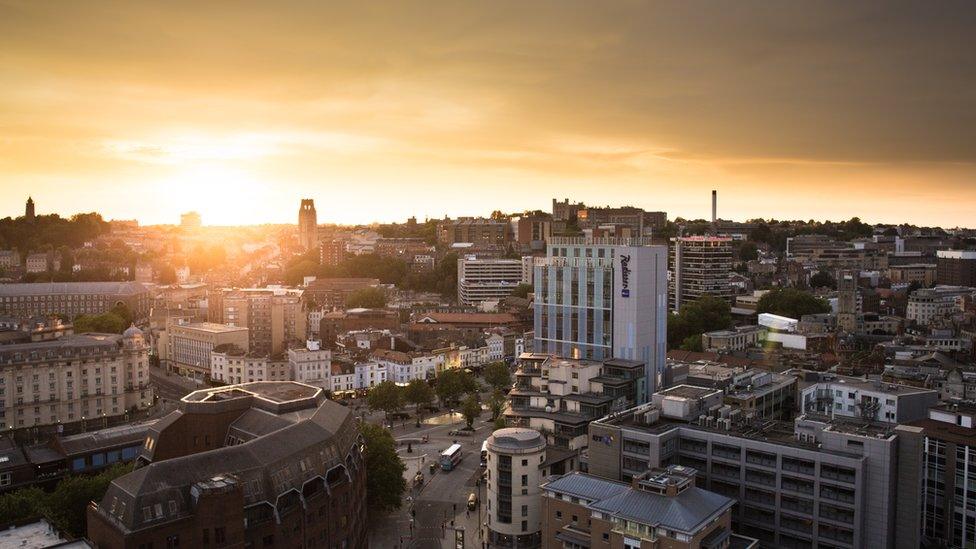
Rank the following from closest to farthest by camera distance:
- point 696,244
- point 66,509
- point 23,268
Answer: point 66,509
point 696,244
point 23,268

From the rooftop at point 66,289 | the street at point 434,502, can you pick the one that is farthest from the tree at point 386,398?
the rooftop at point 66,289

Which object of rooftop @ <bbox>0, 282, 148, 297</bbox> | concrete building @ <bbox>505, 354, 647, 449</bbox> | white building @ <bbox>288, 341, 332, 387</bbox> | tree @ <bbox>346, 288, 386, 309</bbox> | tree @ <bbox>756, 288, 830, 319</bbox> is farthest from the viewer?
tree @ <bbox>346, 288, 386, 309</bbox>

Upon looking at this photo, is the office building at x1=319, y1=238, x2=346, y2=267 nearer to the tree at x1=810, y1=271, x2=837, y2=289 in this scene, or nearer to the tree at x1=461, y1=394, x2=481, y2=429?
the tree at x1=810, y1=271, x2=837, y2=289

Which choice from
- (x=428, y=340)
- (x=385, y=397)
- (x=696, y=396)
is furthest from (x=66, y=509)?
(x=428, y=340)

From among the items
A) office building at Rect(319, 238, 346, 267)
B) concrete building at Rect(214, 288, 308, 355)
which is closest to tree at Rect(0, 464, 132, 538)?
concrete building at Rect(214, 288, 308, 355)

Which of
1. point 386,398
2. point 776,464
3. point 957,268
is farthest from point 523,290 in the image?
point 776,464

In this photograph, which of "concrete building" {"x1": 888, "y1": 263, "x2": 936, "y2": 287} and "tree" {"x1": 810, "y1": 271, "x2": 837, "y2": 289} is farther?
"concrete building" {"x1": 888, "y1": 263, "x2": 936, "y2": 287}

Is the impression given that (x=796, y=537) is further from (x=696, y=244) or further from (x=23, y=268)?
(x=23, y=268)
